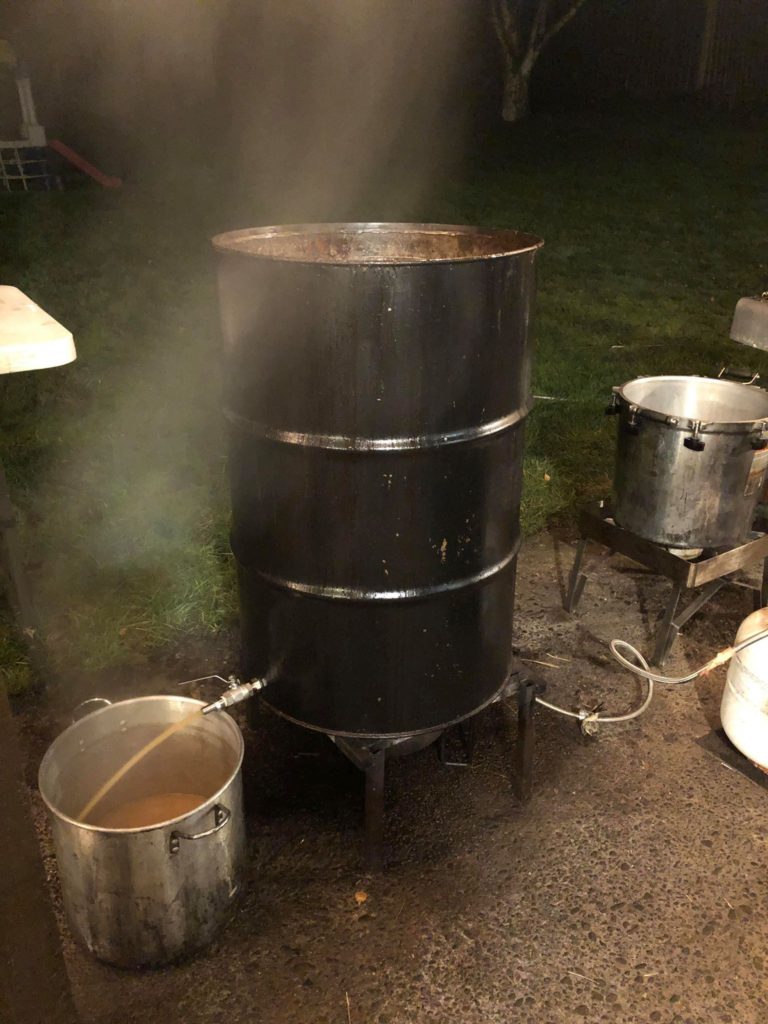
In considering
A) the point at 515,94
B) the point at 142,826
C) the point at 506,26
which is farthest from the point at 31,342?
the point at 515,94

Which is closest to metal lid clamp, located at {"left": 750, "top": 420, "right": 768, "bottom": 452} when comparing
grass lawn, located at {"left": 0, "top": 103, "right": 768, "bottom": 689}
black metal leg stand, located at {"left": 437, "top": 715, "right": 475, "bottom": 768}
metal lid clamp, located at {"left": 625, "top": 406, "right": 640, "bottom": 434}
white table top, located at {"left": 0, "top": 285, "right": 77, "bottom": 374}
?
metal lid clamp, located at {"left": 625, "top": 406, "right": 640, "bottom": 434}

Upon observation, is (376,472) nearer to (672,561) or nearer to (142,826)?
(142,826)

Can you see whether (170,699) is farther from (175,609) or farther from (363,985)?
(175,609)

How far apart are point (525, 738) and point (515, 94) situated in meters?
17.2

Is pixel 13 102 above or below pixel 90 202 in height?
above

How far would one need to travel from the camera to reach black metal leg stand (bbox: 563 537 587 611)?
12.5 feet

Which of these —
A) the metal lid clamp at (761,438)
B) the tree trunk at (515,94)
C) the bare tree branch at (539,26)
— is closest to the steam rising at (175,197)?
the tree trunk at (515,94)

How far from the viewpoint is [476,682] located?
2.51 meters

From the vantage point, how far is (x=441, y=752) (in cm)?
301

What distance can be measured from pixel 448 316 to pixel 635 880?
1.82 meters

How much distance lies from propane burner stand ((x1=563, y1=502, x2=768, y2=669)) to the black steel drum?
103 cm

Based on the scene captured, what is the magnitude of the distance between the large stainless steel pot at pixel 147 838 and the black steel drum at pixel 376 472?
310mm

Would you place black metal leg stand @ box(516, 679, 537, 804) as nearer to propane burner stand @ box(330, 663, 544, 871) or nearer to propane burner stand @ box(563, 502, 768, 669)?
propane burner stand @ box(330, 663, 544, 871)

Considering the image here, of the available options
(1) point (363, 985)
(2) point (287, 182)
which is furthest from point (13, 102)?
(1) point (363, 985)
